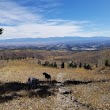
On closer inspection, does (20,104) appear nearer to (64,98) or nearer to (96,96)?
(64,98)

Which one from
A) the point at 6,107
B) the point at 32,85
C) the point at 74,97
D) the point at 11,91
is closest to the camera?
the point at 6,107

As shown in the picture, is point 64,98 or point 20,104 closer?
point 20,104

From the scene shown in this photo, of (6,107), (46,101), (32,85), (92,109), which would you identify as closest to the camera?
(92,109)

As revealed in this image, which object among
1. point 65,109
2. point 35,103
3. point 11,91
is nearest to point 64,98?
point 35,103

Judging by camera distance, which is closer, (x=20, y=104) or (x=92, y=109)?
(x=92, y=109)

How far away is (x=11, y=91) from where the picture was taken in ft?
97.8

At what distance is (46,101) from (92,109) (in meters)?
4.68

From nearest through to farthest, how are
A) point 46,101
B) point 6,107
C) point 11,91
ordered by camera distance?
point 6,107 → point 46,101 → point 11,91

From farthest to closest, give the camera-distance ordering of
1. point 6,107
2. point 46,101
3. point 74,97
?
point 74,97
point 46,101
point 6,107

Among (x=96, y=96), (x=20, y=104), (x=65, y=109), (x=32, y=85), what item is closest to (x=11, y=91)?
(x=32, y=85)

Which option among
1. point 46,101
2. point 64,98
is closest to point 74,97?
point 64,98

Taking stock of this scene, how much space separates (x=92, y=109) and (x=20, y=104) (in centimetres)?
596

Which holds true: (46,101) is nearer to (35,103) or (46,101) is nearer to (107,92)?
(35,103)

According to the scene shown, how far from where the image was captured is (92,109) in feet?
65.8
